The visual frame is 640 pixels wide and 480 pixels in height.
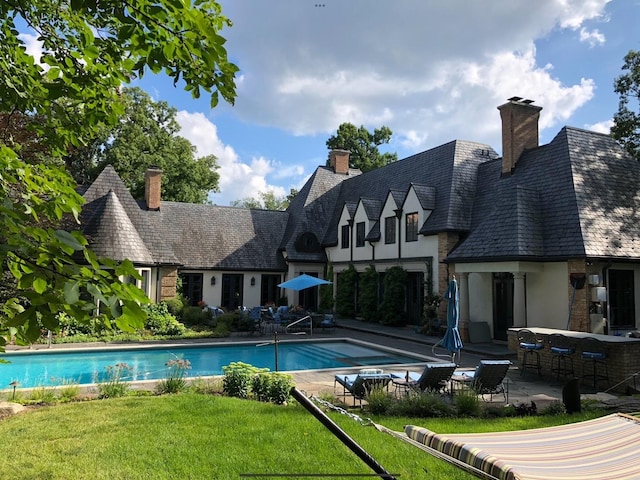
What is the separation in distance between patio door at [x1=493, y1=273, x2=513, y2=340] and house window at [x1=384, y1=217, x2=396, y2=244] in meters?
6.52

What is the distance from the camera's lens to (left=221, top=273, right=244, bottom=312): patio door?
29.4m

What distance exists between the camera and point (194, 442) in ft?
21.7

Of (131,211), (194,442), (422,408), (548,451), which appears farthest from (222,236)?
(548,451)

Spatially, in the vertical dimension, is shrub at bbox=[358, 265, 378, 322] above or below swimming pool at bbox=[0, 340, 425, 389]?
above

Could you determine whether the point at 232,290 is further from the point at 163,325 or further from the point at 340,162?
the point at 340,162

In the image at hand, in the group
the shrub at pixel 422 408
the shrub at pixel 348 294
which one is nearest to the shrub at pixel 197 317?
the shrub at pixel 348 294

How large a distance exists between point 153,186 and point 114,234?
25.4 feet

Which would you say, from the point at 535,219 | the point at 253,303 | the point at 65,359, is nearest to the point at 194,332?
the point at 65,359

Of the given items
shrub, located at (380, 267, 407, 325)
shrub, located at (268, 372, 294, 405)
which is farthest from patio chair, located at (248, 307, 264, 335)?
shrub, located at (268, 372, 294, 405)

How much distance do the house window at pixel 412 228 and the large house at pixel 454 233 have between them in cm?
9

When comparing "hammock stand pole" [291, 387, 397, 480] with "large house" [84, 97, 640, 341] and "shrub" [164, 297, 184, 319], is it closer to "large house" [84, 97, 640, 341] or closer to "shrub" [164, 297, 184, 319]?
"large house" [84, 97, 640, 341]

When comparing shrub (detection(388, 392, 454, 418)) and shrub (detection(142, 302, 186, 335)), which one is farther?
shrub (detection(142, 302, 186, 335))

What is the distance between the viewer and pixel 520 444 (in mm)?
4566

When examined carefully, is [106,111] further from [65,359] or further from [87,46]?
[65,359]
